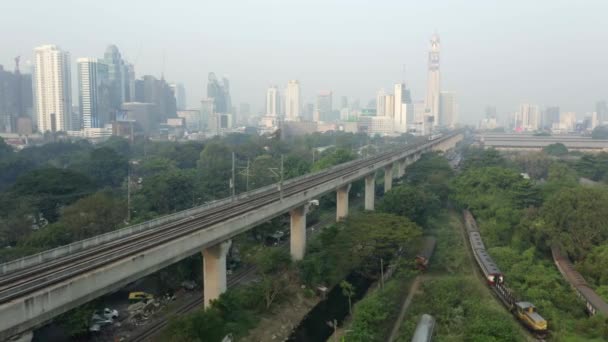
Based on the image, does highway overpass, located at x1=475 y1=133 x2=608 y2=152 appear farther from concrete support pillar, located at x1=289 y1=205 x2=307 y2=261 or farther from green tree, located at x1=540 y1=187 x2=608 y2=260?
concrete support pillar, located at x1=289 y1=205 x2=307 y2=261

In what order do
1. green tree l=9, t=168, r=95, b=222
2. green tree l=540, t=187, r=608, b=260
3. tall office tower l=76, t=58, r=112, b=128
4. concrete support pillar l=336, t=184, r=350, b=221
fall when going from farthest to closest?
tall office tower l=76, t=58, r=112, b=128 < concrete support pillar l=336, t=184, r=350, b=221 < green tree l=9, t=168, r=95, b=222 < green tree l=540, t=187, r=608, b=260

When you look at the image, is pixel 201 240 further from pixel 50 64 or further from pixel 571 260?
pixel 50 64

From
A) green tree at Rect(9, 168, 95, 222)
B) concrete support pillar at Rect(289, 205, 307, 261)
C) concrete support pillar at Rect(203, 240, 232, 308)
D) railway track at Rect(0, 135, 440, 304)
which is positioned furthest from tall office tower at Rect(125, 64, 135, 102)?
concrete support pillar at Rect(203, 240, 232, 308)

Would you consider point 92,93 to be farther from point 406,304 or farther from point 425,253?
point 406,304

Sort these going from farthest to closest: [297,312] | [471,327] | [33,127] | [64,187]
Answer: [33,127]
[64,187]
[297,312]
[471,327]

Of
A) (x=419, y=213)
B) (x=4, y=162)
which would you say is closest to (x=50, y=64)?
(x=4, y=162)

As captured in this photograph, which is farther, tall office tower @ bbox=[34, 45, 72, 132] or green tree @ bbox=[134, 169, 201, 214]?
tall office tower @ bbox=[34, 45, 72, 132]

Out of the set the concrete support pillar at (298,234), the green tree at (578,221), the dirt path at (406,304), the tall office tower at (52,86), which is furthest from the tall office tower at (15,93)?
the green tree at (578,221)
